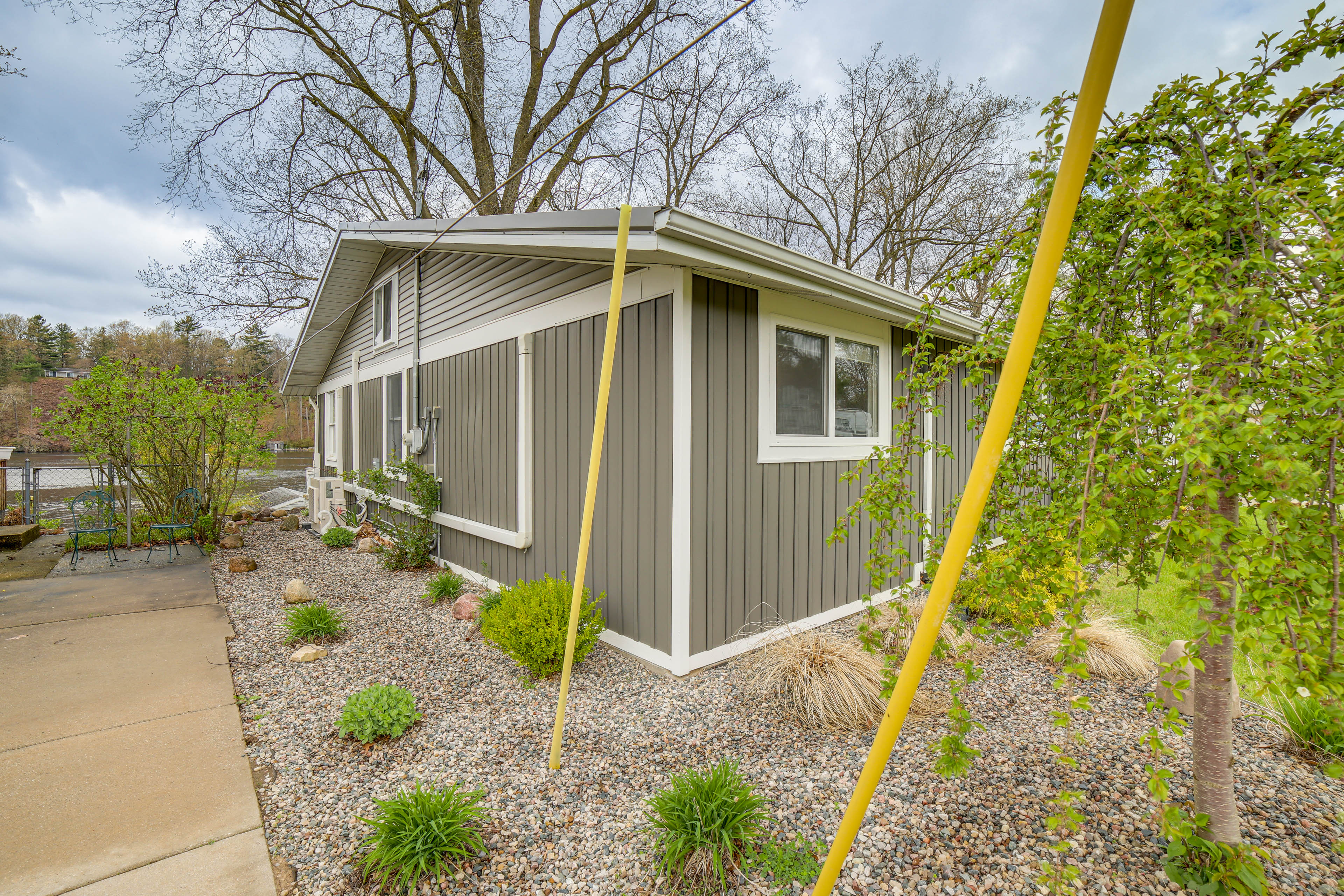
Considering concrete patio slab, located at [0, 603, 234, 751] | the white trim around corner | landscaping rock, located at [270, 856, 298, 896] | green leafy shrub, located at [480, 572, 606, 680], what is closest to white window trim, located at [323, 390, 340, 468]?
concrete patio slab, located at [0, 603, 234, 751]

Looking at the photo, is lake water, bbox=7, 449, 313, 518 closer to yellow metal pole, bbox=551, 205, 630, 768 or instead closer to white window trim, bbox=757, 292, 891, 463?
yellow metal pole, bbox=551, 205, 630, 768

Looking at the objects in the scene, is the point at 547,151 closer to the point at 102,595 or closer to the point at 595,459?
the point at 595,459

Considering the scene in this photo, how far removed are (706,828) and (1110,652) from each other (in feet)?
9.73

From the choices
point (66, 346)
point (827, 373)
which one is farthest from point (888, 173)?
point (66, 346)

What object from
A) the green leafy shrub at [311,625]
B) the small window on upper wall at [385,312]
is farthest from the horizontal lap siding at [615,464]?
the small window on upper wall at [385,312]

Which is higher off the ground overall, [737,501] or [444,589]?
[737,501]

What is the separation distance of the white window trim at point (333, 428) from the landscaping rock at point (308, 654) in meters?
6.74

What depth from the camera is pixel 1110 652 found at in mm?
3297

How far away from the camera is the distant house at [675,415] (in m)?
3.28

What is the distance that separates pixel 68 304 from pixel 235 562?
56.3 metres

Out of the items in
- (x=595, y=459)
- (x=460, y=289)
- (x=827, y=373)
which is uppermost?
(x=460, y=289)

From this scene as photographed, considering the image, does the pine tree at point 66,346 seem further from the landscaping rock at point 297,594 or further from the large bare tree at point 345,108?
the landscaping rock at point 297,594

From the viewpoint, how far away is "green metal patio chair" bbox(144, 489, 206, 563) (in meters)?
6.83

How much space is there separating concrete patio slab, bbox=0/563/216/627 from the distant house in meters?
2.45
